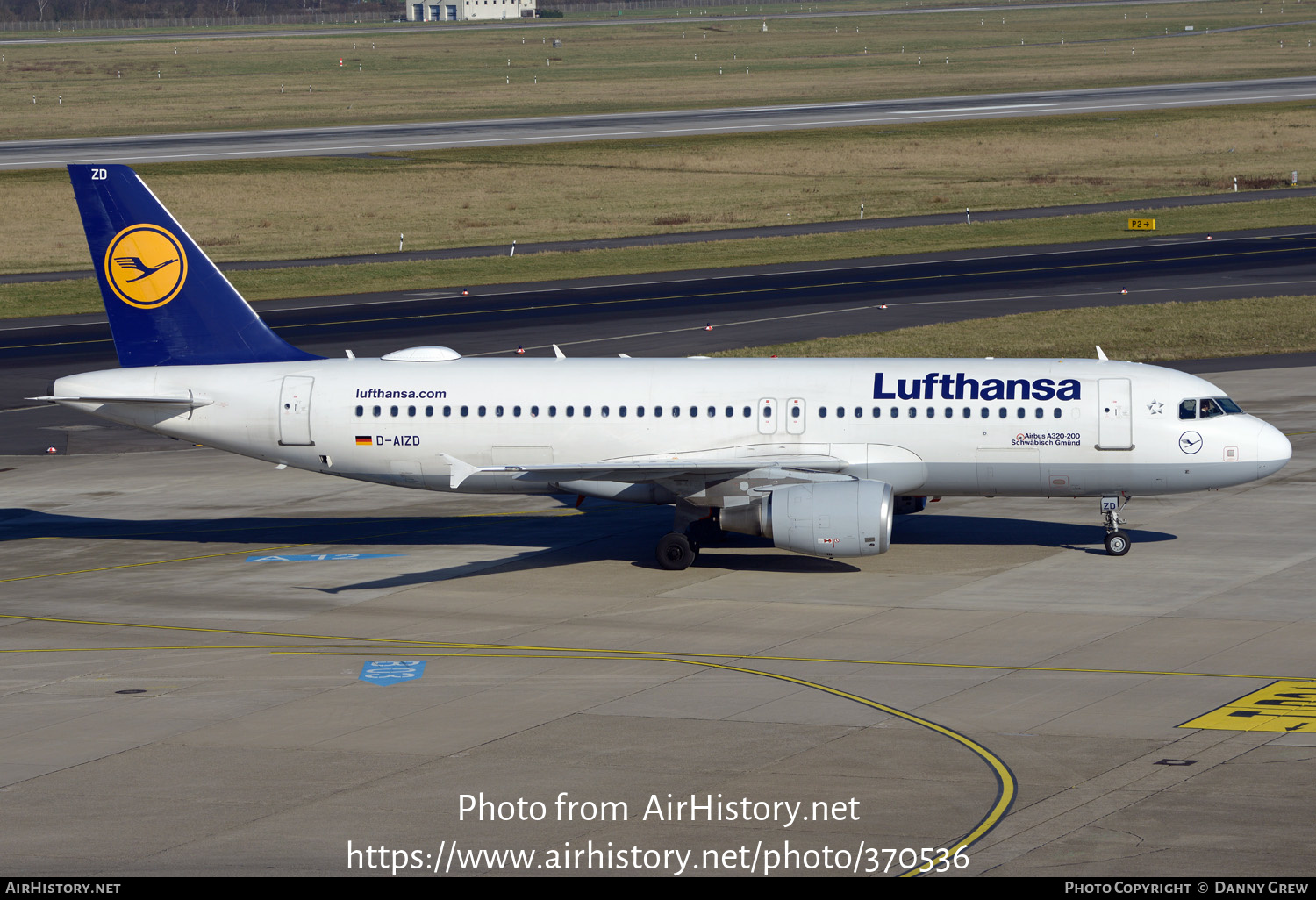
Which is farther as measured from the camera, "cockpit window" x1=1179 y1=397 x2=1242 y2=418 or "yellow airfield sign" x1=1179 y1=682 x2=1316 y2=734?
"cockpit window" x1=1179 y1=397 x2=1242 y2=418

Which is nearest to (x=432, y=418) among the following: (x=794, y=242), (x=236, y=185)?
(x=794, y=242)

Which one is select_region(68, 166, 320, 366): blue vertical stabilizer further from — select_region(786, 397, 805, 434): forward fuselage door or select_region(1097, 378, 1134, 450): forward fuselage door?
select_region(1097, 378, 1134, 450): forward fuselage door

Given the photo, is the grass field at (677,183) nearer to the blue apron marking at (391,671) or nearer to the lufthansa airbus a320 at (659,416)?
the lufthansa airbus a320 at (659,416)

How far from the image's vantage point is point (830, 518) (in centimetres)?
3431

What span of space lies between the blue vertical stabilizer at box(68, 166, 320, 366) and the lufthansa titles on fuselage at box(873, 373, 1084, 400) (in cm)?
1565

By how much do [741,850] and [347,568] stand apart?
20.1 meters

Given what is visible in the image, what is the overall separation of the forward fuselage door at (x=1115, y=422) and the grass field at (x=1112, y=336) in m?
24.2

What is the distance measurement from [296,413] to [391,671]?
10.7m

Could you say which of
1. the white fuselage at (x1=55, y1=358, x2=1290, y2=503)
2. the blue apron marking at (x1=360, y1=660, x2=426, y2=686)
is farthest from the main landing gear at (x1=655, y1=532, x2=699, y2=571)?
the blue apron marking at (x1=360, y1=660, x2=426, y2=686)

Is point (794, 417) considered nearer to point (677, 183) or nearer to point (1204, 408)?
point (1204, 408)

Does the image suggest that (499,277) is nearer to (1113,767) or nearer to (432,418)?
(432,418)

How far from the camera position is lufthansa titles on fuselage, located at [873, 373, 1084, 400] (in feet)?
121

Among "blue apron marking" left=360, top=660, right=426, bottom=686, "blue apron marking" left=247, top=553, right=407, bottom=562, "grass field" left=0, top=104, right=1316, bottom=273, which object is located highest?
"grass field" left=0, top=104, right=1316, bottom=273

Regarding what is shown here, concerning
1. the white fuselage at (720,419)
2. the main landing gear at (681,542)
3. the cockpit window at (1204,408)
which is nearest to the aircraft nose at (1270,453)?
the white fuselage at (720,419)
